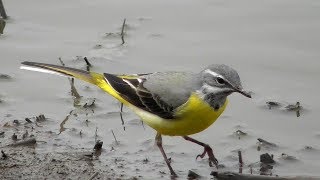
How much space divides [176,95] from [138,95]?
0.57m

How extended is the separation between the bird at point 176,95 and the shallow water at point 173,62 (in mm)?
534

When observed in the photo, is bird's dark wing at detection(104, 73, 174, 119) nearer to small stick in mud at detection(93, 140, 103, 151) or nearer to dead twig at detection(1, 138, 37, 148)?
small stick in mud at detection(93, 140, 103, 151)

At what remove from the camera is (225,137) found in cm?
1035

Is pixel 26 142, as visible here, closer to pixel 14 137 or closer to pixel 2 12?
pixel 14 137

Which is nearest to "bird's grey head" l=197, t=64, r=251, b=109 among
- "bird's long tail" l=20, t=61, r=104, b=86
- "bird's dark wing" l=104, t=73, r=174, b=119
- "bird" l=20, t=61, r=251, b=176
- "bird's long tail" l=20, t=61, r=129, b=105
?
"bird" l=20, t=61, r=251, b=176

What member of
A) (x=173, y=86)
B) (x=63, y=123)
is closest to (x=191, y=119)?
(x=173, y=86)

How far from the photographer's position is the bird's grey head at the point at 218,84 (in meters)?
8.92

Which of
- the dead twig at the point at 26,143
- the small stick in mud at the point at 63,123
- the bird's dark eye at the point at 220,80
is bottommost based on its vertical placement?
the dead twig at the point at 26,143

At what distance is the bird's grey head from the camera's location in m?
8.92

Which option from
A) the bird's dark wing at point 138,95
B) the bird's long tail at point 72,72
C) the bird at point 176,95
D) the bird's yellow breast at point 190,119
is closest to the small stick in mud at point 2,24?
the bird's long tail at point 72,72

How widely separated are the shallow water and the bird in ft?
1.75

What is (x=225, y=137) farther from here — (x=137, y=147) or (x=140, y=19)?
(x=140, y=19)

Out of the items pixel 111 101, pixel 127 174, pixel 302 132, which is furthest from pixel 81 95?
pixel 302 132

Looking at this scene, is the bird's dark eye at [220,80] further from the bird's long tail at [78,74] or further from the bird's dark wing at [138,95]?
the bird's long tail at [78,74]
